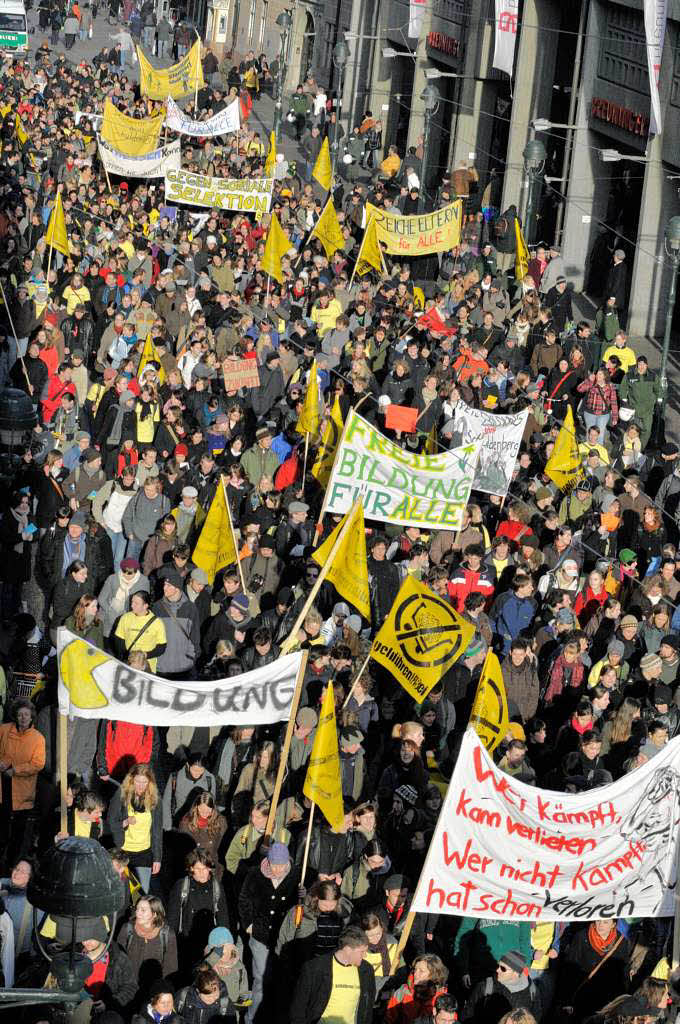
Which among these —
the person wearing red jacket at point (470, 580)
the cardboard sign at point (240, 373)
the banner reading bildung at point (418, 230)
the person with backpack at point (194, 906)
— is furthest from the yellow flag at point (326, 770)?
the banner reading bildung at point (418, 230)

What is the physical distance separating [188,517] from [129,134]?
17.4 m

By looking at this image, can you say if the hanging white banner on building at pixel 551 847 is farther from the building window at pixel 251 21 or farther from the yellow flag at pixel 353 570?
the building window at pixel 251 21

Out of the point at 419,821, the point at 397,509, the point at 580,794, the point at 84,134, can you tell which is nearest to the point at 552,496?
the point at 397,509

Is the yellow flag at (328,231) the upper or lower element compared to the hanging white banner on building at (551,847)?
lower

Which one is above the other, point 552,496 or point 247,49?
point 552,496

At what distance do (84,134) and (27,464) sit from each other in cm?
2161

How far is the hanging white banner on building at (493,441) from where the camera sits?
17078mm

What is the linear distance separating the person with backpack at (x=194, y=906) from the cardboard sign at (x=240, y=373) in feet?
33.0

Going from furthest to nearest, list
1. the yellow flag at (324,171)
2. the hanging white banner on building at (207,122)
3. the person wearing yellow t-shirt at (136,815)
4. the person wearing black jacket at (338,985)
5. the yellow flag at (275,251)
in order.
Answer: the hanging white banner on building at (207,122) < the yellow flag at (324,171) < the yellow flag at (275,251) < the person wearing yellow t-shirt at (136,815) < the person wearing black jacket at (338,985)

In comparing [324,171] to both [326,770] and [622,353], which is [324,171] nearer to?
[622,353]

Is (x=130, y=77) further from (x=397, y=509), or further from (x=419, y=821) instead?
(x=419, y=821)

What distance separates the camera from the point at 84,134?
37.5 m

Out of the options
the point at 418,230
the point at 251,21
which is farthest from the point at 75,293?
the point at 251,21

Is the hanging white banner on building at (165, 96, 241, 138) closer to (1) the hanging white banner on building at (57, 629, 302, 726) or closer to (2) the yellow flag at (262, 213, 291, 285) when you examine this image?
(2) the yellow flag at (262, 213, 291, 285)
